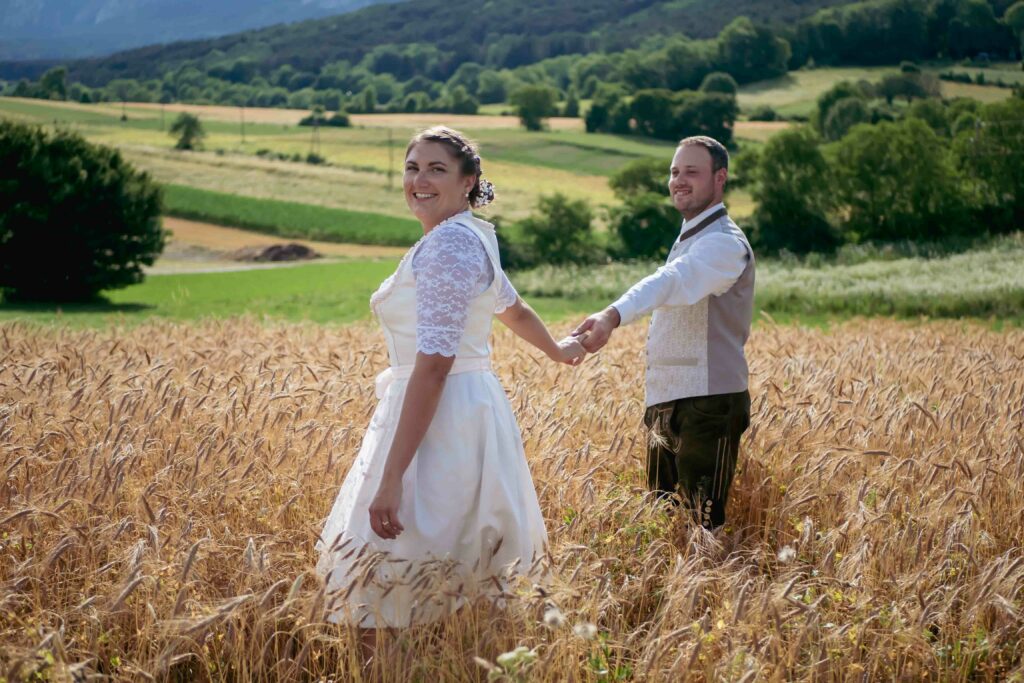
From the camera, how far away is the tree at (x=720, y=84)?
112694 millimetres

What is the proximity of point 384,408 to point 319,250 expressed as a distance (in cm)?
5072

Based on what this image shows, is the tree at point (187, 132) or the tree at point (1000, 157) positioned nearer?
the tree at point (1000, 157)

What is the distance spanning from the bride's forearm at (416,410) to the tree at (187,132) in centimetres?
8959

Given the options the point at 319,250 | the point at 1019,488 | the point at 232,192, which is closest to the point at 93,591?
the point at 1019,488

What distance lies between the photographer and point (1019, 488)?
17.1 ft

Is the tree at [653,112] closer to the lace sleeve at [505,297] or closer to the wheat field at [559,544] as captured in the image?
the wheat field at [559,544]

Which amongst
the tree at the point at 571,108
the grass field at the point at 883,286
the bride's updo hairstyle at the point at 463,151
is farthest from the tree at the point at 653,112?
the bride's updo hairstyle at the point at 463,151

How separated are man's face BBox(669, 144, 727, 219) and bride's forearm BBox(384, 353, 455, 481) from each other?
2.24 m

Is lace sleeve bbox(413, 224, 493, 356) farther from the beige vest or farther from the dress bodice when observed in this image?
the beige vest

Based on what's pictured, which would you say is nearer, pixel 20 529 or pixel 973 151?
pixel 20 529

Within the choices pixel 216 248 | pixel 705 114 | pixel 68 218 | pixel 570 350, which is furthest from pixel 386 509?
pixel 705 114

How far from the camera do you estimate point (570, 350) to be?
15.6 ft

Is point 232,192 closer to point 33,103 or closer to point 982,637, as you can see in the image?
point 33,103

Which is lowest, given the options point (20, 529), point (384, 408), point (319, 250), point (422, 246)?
point (319, 250)
